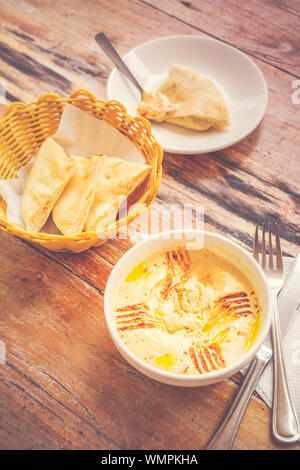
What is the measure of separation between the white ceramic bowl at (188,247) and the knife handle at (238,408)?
0.12 m

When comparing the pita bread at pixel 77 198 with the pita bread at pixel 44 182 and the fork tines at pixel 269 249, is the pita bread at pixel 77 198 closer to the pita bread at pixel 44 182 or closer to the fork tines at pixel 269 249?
the pita bread at pixel 44 182

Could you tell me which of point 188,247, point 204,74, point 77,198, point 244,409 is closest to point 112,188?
point 77,198

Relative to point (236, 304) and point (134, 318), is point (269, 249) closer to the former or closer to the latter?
point (236, 304)

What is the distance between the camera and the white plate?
4.12 ft

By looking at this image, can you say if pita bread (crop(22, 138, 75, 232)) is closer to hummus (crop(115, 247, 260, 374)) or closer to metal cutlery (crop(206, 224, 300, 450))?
hummus (crop(115, 247, 260, 374))

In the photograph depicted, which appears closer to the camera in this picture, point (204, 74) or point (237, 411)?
point (237, 411)

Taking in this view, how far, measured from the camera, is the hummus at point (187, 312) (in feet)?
2.56

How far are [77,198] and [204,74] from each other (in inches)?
29.4

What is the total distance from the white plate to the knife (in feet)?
1.49

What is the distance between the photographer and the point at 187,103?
4.29ft

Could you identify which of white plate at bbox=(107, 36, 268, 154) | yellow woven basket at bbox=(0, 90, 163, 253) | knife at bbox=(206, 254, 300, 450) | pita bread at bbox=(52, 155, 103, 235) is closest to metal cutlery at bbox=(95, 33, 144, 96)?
white plate at bbox=(107, 36, 268, 154)

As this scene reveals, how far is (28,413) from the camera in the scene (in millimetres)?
844

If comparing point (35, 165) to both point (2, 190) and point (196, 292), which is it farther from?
point (196, 292)
